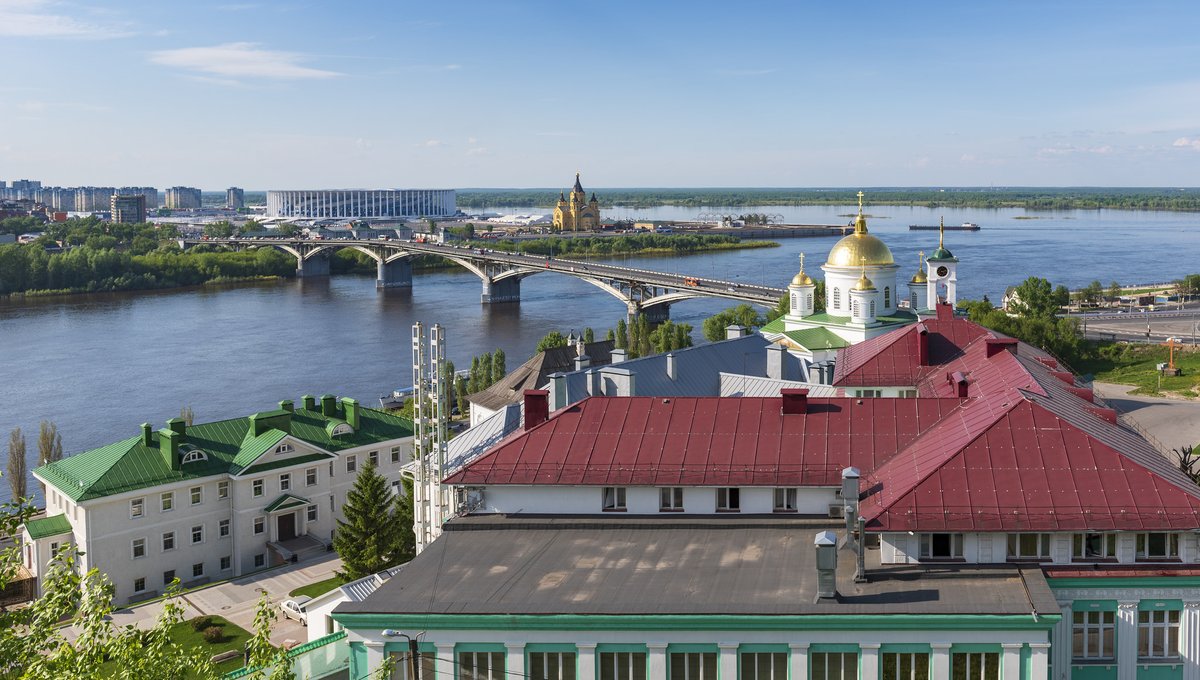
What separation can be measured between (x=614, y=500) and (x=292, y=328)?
46600 millimetres

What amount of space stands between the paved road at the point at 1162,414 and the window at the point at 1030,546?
1644cm

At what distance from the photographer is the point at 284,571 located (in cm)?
2030

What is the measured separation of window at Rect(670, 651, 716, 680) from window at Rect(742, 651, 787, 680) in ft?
0.92

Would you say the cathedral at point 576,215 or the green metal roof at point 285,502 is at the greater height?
the cathedral at point 576,215

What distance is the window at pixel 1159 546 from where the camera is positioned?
11.0m

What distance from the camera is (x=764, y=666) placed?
33.5 feet

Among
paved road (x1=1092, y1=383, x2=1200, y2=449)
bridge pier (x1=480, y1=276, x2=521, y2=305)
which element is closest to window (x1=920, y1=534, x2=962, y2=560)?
paved road (x1=1092, y1=383, x2=1200, y2=449)

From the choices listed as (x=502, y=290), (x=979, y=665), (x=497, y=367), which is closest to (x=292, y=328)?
(x=502, y=290)

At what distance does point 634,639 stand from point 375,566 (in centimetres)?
854

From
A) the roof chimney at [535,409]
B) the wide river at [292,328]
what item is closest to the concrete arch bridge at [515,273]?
the wide river at [292,328]

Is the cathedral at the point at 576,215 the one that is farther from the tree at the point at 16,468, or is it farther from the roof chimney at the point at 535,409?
the roof chimney at the point at 535,409

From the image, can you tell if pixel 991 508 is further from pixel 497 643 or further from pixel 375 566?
pixel 375 566

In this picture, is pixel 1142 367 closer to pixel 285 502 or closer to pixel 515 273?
pixel 285 502

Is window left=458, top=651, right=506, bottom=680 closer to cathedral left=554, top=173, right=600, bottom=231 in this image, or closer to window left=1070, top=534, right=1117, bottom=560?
window left=1070, top=534, right=1117, bottom=560
